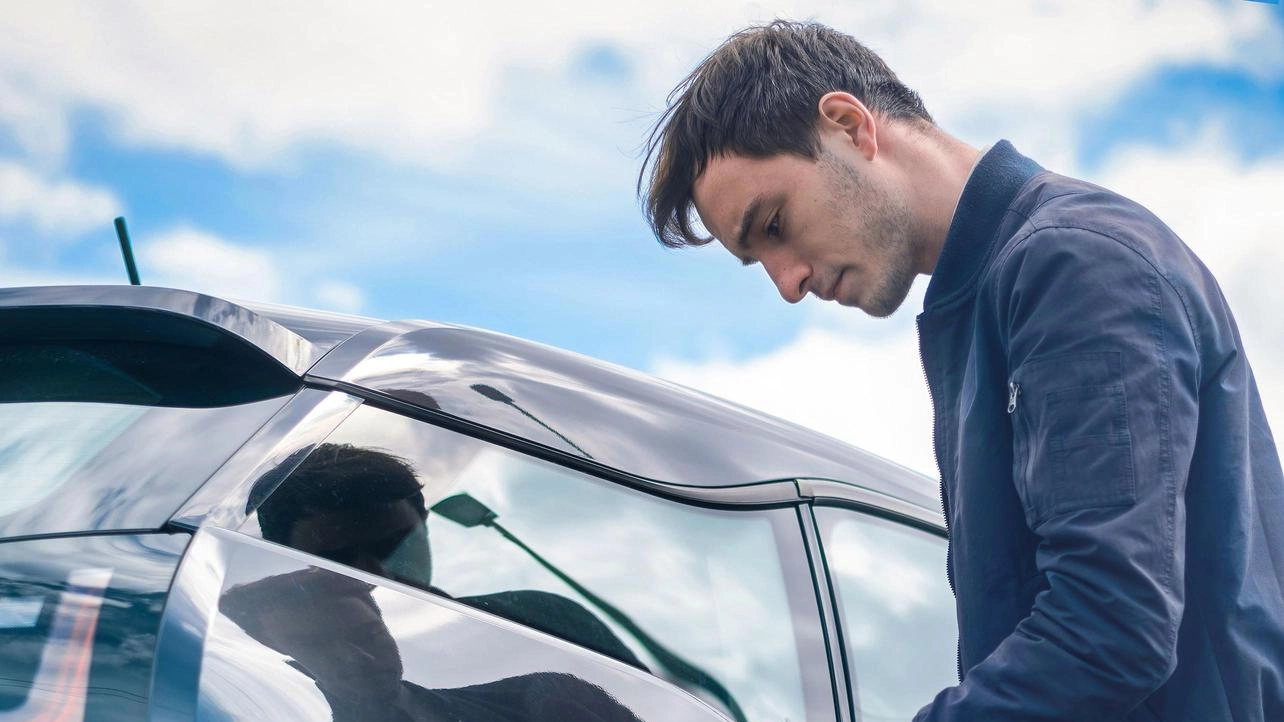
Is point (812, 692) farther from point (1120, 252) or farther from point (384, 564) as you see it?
point (1120, 252)

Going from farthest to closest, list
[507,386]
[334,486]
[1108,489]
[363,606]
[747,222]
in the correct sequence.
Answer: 1. [747,222]
2. [507,386]
3. [334,486]
4. [363,606]
5. [1108,489]

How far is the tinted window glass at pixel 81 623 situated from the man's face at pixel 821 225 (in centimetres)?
99

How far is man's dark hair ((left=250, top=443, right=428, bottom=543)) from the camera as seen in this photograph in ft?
4.51

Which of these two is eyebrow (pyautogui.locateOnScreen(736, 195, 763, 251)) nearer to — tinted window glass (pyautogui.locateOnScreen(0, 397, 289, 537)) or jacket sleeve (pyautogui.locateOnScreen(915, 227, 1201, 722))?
jacket sleeve (pyautogui.locateOnScreen(915, 227, 1201, 722))

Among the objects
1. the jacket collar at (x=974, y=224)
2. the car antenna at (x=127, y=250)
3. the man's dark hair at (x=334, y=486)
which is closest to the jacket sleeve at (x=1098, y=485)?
the jacket collar at (x=974, y=224)

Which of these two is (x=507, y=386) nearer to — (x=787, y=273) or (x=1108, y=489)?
(x=787, y=273)

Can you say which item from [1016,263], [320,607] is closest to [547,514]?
[320,607]

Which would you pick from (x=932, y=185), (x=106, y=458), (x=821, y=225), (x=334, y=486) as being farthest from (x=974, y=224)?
(x=106, y=458)

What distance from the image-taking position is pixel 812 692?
1.60 meters

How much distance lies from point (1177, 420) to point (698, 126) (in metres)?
0.97

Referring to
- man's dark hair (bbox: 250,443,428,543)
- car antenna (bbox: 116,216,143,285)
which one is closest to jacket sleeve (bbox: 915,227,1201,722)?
man's dark hair (bbox: 250,443,428,543)

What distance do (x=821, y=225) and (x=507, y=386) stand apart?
0.55 meters

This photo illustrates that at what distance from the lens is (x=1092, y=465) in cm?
122

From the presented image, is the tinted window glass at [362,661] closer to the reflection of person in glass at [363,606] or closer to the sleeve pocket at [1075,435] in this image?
the reflection of person in glass at [363,606]
